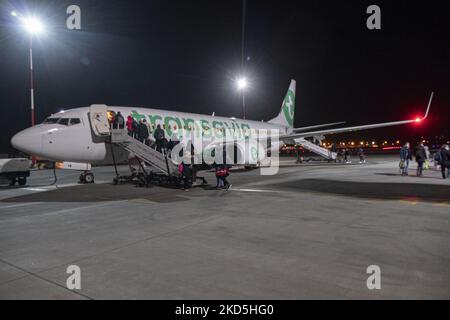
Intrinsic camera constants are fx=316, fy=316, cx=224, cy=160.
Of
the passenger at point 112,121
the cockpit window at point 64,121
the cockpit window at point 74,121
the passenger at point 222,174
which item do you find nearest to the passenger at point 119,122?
the passenger at point 112,121

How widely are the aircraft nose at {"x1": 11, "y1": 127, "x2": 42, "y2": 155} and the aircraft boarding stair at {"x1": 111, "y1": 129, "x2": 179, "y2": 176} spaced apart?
273cm

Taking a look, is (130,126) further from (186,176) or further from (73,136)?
(186,176)

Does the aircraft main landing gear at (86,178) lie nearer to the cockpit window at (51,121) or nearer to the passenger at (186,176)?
the cockpit window at (51,121)

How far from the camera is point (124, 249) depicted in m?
5.16

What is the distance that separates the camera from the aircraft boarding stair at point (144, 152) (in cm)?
1323

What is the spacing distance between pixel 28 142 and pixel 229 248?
10.5 m

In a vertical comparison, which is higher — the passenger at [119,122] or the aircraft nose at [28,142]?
the passenger at [119,122]

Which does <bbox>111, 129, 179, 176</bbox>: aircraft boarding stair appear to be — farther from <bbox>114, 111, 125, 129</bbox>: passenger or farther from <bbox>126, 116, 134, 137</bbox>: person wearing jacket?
<bbox>126, 116, 134, 137</bbox>: person wearing jacket

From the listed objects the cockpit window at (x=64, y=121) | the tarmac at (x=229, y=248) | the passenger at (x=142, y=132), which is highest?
the cockpit window at (x=64, y=121)

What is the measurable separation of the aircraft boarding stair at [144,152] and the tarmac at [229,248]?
3.65 metres

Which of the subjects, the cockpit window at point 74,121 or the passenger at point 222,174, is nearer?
the passenger at point 222,174

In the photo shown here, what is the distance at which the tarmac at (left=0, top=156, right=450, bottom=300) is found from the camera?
3.63 m
